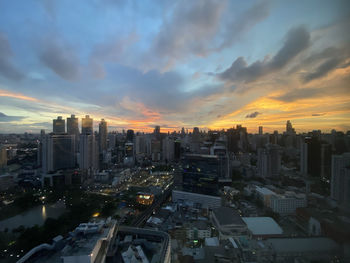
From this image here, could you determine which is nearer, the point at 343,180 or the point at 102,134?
the point at 343,180

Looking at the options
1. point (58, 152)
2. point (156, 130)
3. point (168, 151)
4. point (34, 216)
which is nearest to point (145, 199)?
point (34, 216)

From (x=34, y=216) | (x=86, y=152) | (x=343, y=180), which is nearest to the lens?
(x=343, y=180)

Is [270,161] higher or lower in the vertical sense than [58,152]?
lower

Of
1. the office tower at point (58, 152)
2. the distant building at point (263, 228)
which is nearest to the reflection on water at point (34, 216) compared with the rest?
the office tower at point (58, 152)

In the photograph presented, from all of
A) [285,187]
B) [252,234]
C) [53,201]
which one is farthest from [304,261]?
[53,201]

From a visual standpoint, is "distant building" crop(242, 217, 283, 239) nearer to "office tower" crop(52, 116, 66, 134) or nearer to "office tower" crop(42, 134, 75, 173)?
"office tower" crop(42, 134, 75, 173)

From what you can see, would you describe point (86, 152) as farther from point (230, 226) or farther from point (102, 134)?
point (230, 226)
